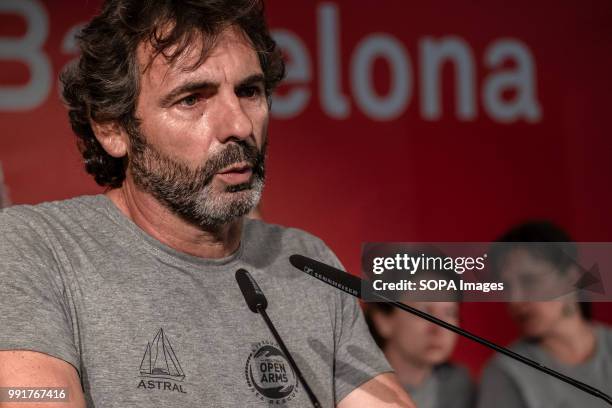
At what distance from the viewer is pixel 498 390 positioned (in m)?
2.79

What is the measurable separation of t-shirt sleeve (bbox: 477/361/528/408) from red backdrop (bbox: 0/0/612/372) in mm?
174

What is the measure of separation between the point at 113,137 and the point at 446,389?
1.63m

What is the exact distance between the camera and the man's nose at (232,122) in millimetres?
1555

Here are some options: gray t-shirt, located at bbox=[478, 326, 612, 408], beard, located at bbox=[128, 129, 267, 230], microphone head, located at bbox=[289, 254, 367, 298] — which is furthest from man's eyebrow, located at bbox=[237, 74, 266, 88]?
gray t-shirt, located at bbox=[478, 326, 612, 408]

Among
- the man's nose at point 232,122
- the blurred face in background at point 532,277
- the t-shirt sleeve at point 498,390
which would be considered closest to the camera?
the man's nose at point 232,122

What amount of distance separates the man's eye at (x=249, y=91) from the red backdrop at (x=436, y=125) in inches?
49.4

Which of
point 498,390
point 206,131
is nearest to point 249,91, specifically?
point 206,131

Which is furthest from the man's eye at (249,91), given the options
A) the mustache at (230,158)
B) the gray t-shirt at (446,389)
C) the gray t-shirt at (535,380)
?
the gray t-shirt at (446,389)

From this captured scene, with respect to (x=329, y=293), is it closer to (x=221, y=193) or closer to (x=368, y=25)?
(x=221, y=193)

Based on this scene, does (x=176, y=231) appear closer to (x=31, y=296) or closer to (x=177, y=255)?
(x=177, y=255)

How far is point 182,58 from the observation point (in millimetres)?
1585

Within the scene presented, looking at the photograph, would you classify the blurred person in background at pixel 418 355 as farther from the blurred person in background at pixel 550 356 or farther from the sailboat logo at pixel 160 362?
the sailboat logo at pixel 160 362

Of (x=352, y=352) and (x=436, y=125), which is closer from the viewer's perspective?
(x=352, y=352)

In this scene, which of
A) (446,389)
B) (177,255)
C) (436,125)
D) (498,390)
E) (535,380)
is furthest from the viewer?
(436,125)
